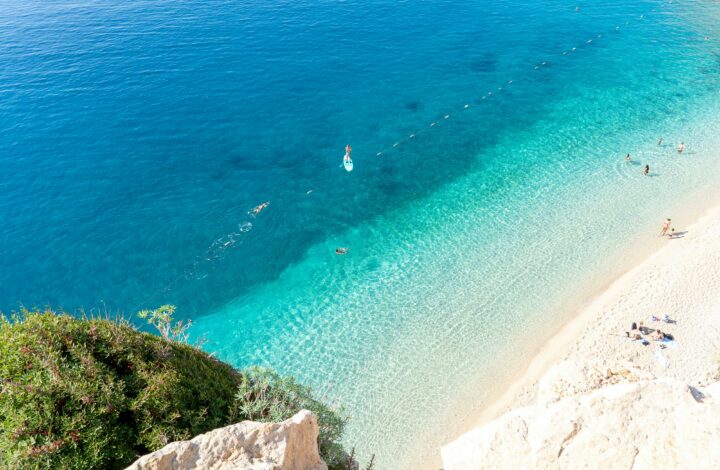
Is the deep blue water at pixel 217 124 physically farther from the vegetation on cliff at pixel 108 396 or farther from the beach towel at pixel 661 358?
the beach towel at pixel 661 358

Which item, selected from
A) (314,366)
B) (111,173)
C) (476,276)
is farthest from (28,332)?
(111,173)

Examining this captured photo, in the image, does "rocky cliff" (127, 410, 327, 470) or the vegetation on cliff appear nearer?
"rocky cliff" (127, 410, 327, 470)

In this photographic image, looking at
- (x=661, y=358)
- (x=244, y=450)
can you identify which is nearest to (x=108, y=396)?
(x=244, y=450)

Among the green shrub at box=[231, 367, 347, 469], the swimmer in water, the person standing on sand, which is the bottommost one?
the person standing on sand

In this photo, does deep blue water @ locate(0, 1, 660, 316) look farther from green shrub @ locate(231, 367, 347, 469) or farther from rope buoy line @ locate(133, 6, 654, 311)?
green shrub @ locate(231, 367, 347, 469)

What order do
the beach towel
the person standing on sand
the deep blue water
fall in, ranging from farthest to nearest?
the deep blue water < the person standing on sand < the beach towel

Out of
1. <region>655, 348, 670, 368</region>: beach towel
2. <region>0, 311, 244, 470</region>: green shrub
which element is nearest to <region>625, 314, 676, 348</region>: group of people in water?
<region>655, 348, 670, 368</region>: beach towel

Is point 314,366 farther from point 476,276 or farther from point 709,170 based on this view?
point 709,170
